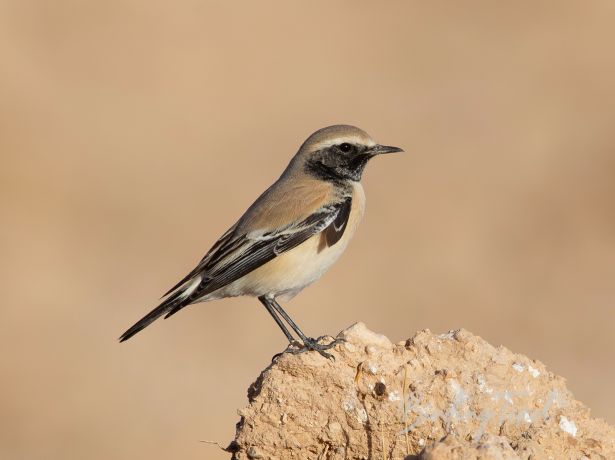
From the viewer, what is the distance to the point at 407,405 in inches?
332

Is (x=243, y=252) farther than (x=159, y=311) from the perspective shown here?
Yes

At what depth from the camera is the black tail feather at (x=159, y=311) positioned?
428 inches

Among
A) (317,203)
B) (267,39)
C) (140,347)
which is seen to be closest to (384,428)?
(317,203)

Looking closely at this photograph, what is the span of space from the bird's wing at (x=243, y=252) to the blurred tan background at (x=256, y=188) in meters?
8.11

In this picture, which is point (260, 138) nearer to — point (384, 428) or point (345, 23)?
point (345, 23)

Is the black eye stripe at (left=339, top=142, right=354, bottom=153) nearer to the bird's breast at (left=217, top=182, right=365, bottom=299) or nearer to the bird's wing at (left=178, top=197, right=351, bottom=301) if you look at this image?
the bird's wing at (left=178, top=197, right=351, bottom=301)

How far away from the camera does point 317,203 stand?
11477mm

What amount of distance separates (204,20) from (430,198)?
41.2ft

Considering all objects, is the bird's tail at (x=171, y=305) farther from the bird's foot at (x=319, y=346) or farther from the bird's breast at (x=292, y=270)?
the bird's foot at (x=319, y=346)

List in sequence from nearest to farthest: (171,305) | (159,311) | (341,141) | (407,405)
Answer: (407,405) < (159,311) < (171,305) < (341,141)

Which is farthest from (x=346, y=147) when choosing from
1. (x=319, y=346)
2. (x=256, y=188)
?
(x=256, y=188)

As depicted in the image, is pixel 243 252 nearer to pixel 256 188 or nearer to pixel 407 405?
pixel 407 405

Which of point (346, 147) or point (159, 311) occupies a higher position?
point (346, 147)

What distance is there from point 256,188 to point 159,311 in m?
18.6
